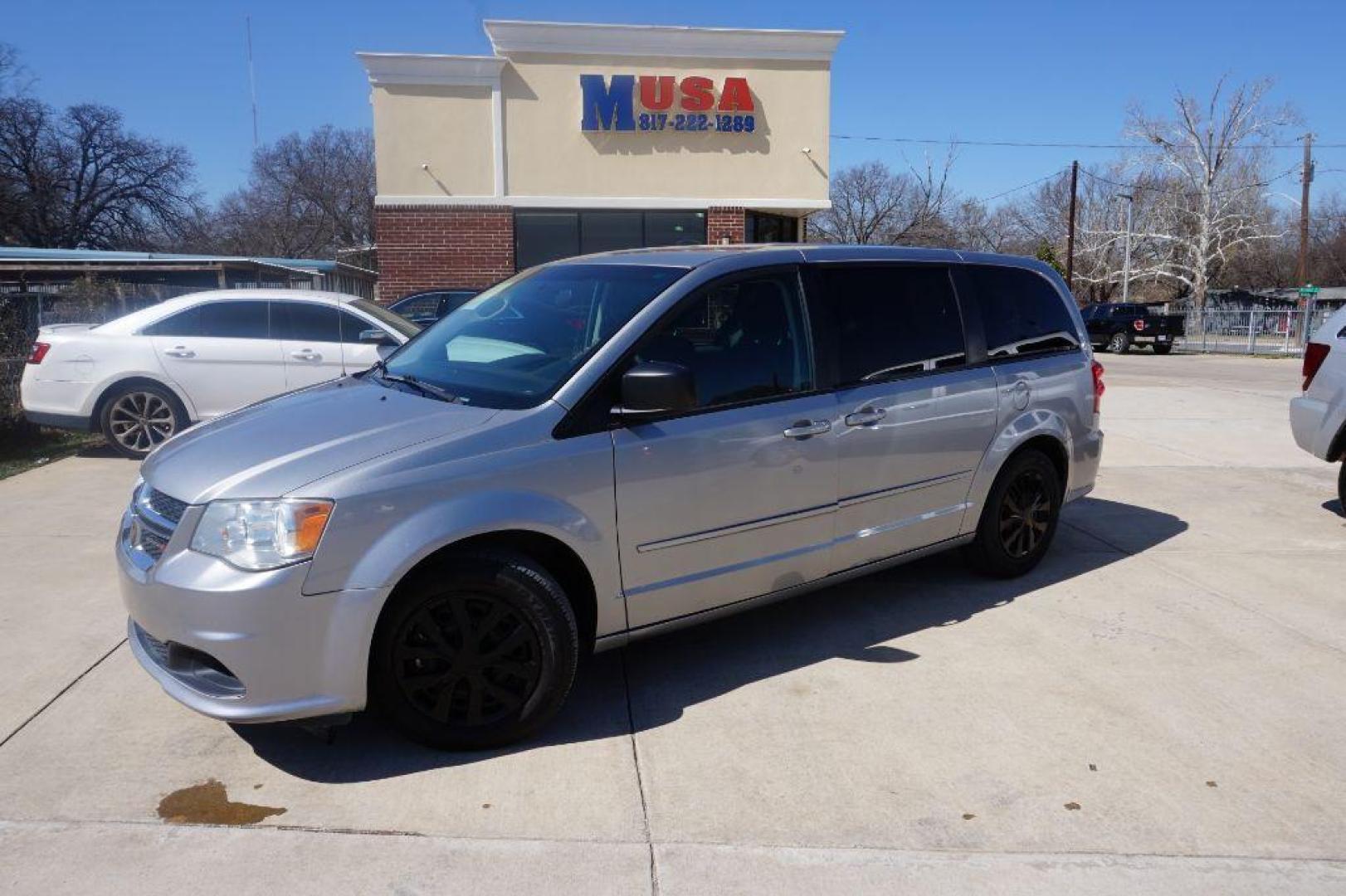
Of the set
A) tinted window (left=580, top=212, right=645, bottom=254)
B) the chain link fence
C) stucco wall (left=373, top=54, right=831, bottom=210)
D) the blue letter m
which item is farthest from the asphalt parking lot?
the chain link fence

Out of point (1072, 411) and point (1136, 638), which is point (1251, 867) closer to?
point (1136, 638)

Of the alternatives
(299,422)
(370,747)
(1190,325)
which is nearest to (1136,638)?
(370,747)

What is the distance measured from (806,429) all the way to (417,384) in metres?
1.64

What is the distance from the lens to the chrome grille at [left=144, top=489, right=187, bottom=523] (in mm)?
3344

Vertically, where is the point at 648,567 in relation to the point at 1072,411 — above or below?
below

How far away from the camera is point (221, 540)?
10.5 ft

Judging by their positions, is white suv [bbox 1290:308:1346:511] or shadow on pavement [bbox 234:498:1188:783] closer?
shadow on pavement [bbox 234:498:1188:783]

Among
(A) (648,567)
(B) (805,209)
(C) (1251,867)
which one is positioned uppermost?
(B) (805,209)

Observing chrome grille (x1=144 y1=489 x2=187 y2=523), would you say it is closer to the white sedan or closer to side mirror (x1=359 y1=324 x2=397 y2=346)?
side mirror (x1=359 y1=324 x2=397 y2=346)

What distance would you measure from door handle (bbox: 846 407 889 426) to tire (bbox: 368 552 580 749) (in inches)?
62.1

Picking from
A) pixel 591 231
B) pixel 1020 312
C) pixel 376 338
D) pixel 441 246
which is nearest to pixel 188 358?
pixel 376 338

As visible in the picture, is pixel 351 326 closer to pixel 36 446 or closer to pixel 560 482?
pixel 36 446

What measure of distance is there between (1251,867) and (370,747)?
2930 millimetres

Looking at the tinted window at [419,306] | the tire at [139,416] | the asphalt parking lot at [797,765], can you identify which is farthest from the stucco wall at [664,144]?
the asphalt parking lot at [797,765]
